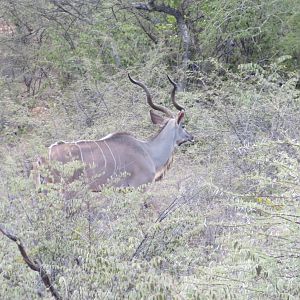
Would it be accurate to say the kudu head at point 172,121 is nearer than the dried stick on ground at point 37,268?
No

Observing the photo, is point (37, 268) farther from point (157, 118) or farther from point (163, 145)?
point (157, 118)

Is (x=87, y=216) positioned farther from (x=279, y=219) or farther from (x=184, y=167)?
(x=184, y=167)

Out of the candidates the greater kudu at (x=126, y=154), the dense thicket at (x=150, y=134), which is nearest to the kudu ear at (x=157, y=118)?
the greater kudu at (x=126, y=154)

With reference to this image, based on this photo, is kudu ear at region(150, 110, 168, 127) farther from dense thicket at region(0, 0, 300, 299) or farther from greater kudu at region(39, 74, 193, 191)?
dense thicket at region(0, 0, 300, 299)

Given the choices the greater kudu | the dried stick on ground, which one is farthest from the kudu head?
the dried stick on ground

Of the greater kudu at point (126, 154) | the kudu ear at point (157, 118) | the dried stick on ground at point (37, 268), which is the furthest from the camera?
the kudu ear at point (157, 118)

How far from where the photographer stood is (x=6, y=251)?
10.8 feet

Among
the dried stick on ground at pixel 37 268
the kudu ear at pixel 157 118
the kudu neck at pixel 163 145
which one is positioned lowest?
the kudu neck at pixel 163 145

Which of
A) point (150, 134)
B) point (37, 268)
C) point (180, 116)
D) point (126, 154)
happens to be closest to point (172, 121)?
point (180, 116)

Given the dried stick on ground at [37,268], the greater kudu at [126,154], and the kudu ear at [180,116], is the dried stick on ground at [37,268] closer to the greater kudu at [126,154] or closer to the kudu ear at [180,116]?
the greater kudu at [126,154]

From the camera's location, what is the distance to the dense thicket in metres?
2.75

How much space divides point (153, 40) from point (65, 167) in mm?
7852

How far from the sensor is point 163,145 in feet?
21.9

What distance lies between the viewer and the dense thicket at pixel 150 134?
9.03ft
